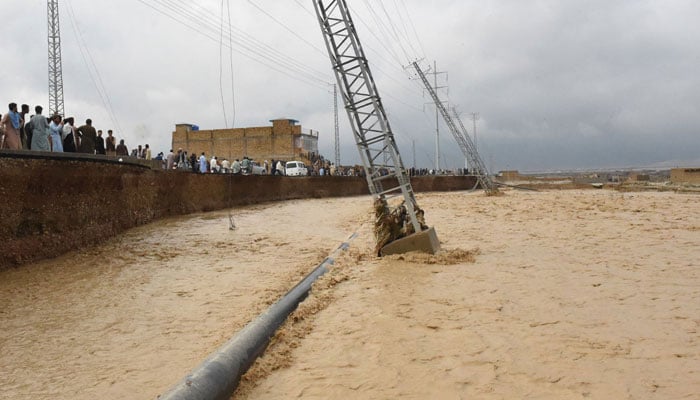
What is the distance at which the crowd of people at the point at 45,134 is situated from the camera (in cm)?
1147

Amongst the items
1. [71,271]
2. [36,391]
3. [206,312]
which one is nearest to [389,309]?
[206,312]

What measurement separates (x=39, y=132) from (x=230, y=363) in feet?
34.1

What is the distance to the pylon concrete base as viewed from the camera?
38.5 feet

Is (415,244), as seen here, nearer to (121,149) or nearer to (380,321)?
(380,321)

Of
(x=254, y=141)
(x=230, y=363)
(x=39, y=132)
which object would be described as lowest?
(x=230, y=363)

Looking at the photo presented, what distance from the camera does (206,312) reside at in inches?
308

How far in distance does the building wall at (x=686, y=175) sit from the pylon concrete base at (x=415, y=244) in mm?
53702

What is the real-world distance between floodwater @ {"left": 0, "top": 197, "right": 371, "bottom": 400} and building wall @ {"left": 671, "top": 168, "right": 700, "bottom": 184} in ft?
174

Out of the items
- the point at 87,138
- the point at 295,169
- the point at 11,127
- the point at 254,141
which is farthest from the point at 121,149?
the point at 254,141

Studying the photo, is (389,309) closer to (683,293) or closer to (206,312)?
(206,312)

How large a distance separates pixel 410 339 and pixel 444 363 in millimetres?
856

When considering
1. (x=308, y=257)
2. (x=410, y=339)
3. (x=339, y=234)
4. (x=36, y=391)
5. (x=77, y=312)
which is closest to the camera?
(x=36, y=391)

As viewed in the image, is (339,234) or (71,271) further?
(339,234)

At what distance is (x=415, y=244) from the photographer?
11.8 metres
